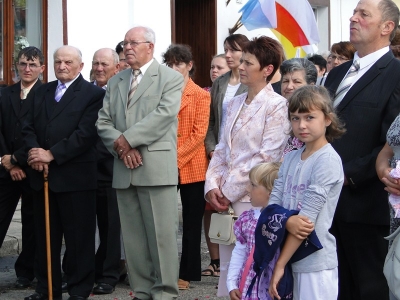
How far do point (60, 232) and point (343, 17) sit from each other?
11.1 metres

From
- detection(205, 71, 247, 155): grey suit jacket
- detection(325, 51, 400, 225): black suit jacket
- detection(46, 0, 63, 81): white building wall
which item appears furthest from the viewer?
detection(46, 0, 63, 81): white building wall

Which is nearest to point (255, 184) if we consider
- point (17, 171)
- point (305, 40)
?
point (17, 171)

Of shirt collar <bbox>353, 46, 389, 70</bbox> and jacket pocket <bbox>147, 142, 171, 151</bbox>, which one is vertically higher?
shirt collar <bbox>353, 46, 389, 70</bbox>

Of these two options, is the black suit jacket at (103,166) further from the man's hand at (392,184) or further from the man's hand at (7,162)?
the man's hand at (392,184)

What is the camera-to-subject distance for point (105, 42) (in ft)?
37.1

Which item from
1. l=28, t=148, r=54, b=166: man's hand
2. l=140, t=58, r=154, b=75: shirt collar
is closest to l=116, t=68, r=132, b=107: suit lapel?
l=140, t=58, r=154, b=75: shirt collar

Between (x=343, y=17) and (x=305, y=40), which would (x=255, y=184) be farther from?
(x=343, y=17)

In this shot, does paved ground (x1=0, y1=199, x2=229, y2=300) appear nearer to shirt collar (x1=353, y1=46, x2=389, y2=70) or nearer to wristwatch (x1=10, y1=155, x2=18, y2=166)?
wristwatch (x1=10, y1=155, x2=18, y2=166)

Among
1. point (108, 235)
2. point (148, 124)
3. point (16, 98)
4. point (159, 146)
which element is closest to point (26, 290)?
point (108, 235)

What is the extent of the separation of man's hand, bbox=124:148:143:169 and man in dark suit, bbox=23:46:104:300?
481 mm

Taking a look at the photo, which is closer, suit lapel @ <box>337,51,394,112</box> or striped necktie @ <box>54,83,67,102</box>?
suit lapel @ <box>337,51,394,112</box>

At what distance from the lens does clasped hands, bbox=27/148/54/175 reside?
249 inches

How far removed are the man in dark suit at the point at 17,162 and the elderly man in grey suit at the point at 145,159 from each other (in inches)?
40.5

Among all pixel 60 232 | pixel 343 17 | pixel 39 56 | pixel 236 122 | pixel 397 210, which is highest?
pixel 343 17
